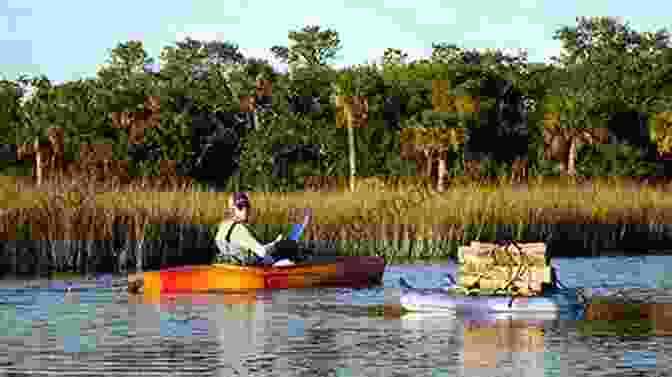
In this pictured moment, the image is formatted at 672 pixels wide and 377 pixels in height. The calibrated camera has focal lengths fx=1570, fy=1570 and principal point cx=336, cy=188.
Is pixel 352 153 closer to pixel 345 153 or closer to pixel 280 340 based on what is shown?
pixel 345 153

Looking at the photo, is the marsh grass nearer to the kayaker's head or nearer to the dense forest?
the kayaker's head

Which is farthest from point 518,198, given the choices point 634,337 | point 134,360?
point 134,360

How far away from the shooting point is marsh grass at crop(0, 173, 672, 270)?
22672 millimetres

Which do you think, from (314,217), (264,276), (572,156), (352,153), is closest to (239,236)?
(264,276)

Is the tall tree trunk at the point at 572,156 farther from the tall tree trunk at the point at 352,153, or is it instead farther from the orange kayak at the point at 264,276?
the orange kayak at the point at 264,276

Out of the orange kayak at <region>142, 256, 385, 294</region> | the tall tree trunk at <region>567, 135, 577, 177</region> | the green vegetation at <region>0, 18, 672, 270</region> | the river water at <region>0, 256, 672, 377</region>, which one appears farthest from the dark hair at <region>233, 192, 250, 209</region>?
the tall tree trunk at <region>567, 135, 577, 177</region>

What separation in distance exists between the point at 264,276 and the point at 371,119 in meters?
29.1

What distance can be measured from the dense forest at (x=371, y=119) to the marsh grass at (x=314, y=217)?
14683 mm

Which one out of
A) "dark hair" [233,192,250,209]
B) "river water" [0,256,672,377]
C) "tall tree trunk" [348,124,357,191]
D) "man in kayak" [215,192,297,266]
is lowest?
"river water" [0,256,672,377]

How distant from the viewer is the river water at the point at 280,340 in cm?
1293

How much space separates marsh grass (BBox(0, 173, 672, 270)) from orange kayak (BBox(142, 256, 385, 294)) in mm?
3317

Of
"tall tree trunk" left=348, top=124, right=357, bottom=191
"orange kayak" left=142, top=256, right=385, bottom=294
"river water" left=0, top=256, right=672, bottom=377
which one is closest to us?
"river water" left=0, top=256, right=672, bottom=377

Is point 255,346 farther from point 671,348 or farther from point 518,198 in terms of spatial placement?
point 518,198

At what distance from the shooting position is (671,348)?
562 inches
